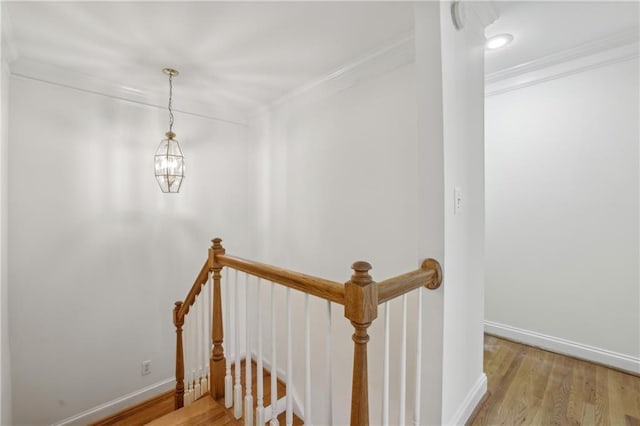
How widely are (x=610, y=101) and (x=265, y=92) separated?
2.77 metres

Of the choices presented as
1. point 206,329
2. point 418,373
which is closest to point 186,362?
point 206,329

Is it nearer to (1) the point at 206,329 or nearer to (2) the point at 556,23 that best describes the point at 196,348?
(1) the point at 206,329

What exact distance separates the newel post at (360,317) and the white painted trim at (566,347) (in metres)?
2.26

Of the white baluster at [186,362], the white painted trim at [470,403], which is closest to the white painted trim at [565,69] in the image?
the white painted trim at [470,403]

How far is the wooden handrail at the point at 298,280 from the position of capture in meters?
1.02

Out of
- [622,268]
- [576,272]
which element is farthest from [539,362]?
[622,268]

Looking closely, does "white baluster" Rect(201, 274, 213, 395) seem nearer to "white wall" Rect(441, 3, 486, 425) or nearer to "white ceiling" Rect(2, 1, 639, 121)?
"white wall" Rect(441, 3, 486, 425)

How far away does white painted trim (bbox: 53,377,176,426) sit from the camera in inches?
94.0

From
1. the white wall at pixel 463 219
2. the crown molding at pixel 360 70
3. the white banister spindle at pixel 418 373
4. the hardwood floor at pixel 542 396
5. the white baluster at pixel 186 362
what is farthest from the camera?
the white baluster at pixel 186 362

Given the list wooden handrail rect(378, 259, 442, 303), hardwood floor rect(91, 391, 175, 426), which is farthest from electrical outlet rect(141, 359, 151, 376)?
wooden handrail rect(378, 259, 442, 303)

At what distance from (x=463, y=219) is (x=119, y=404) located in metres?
3.25

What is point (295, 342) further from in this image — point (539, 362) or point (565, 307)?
point (565, 307)

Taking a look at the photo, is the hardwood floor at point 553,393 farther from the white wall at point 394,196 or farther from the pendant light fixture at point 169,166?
the pendant light fixture at point 169,166

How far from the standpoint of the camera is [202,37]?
6.14 ft
